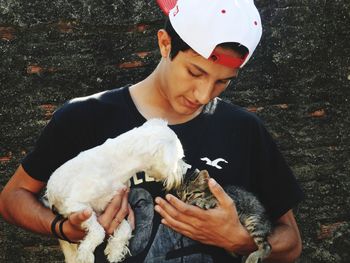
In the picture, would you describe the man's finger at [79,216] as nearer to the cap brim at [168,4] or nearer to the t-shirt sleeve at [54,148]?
the t-shirt sleeve at [54,148]

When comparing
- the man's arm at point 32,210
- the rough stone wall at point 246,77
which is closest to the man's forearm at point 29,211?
the man's arm at point 32,210

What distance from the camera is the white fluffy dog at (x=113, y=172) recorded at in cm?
202

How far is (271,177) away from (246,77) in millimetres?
1651

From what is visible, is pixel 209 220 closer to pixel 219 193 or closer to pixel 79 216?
pixel 219 193

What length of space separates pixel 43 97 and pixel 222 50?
2.02m

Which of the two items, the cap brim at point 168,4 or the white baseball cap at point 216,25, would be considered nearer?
the white baseball cap at point 216,25

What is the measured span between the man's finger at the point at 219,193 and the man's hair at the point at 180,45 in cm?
60

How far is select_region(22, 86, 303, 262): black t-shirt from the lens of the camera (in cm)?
211

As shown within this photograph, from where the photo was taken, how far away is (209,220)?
203 cm

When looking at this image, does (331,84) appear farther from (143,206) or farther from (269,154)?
(143,206)

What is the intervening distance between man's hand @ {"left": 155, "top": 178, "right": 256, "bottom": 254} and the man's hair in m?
0.60

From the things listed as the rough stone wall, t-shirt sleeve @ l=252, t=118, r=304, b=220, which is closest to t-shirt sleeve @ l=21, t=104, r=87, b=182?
t-shirt sleeve @ l=252, t=118, r=304, b=220

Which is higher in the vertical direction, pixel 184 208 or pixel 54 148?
pixel 54 148

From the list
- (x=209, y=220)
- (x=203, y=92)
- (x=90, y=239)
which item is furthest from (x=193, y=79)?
(x=90, y=239)
